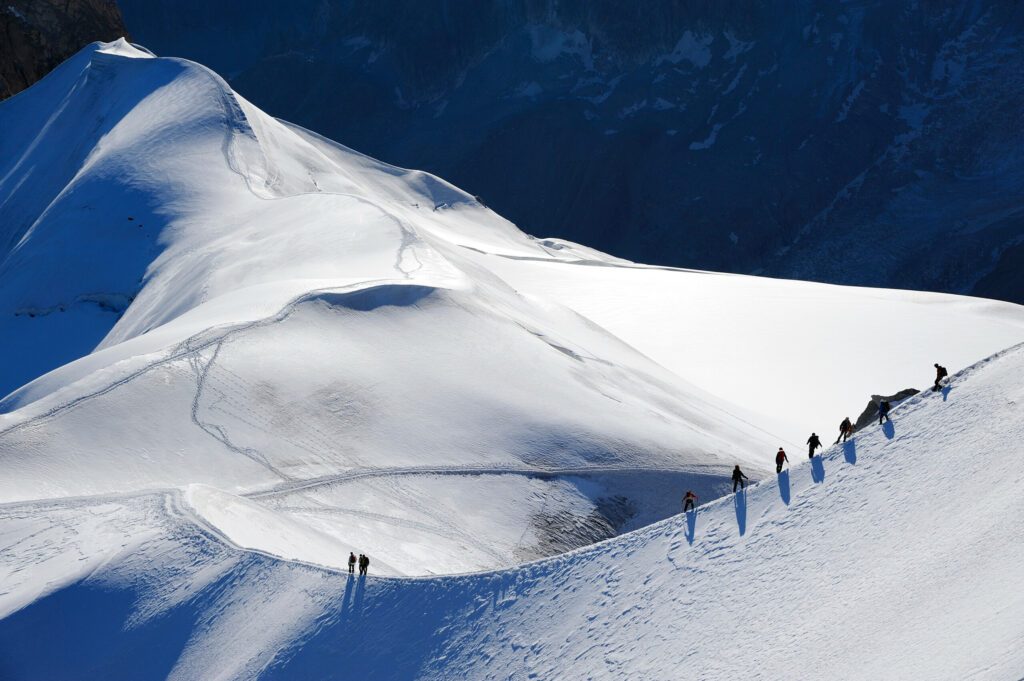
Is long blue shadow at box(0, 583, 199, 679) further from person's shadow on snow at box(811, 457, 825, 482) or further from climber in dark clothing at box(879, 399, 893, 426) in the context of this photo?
climber in dark clothing at box(879, 399, 893, 426)

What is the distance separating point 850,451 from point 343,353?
12288 millimetres

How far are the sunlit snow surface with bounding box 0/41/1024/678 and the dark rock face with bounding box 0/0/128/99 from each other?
23.4 meters

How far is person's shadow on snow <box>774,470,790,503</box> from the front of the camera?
79.9 feet

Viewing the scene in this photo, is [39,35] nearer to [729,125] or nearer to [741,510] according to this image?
[741,510]

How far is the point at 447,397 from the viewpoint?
3128 centimetres

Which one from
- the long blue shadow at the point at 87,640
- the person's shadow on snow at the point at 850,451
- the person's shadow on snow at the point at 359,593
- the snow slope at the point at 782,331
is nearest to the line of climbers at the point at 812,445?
the person's shadow on snow at the point at 850,451

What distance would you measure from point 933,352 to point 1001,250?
195ft

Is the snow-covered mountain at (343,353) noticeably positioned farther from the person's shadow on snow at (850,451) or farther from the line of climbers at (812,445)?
the person's shadow on snow at (850,451)

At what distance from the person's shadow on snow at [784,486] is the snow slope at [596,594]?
0.12 feet

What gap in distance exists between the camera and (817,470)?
24.9 m

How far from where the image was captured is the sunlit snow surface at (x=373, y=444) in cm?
2184

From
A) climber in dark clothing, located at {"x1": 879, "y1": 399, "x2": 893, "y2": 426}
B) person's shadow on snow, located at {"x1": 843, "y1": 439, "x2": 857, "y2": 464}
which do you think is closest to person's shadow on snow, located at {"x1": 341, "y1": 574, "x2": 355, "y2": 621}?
person's shadow on snow, located at {"x1": 843, "y1": 439, "x2": 857, "y2": 464}

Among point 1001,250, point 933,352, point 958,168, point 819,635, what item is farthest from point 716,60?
point 819,635

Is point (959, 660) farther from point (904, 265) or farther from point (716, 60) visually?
point (716, 60)
